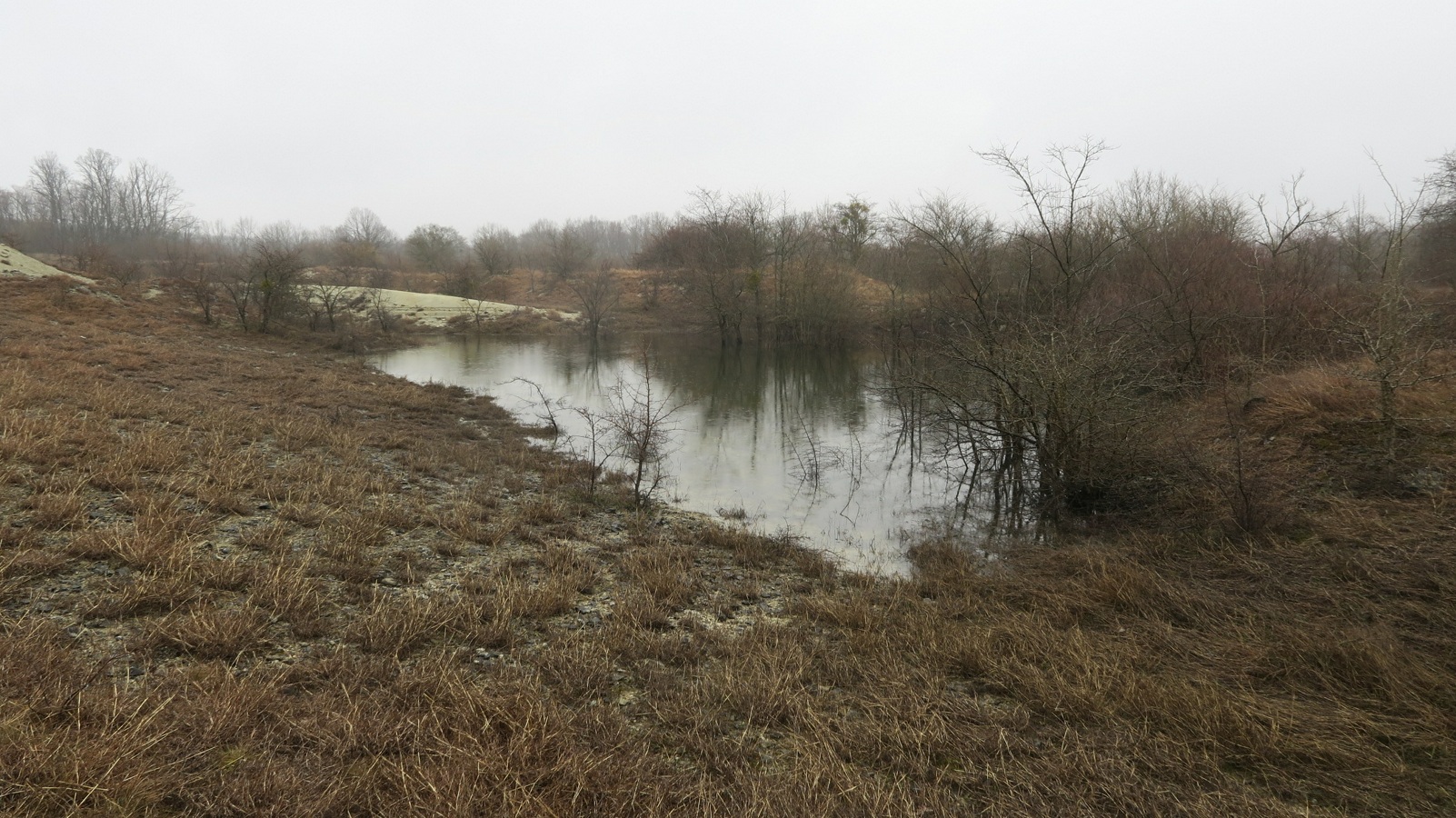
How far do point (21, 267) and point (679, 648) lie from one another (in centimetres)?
3762

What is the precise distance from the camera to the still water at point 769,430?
9109 mm

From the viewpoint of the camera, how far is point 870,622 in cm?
504

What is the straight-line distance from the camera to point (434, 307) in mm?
47062

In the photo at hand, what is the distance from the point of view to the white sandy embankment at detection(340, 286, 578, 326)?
147 feet

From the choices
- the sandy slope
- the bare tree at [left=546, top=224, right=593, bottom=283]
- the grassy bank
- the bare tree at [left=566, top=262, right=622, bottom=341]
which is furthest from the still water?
the bare tree at [left=546, top=224, right=593, bottom=283]

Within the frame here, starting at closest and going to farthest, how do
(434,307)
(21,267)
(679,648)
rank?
(679,648) < (21,267) < (434,307)

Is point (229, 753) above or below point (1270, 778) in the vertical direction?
above

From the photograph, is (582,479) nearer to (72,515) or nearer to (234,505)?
(234,505)

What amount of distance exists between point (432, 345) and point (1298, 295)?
35904 mm

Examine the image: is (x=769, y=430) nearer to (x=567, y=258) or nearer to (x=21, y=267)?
(x=21, y=267)

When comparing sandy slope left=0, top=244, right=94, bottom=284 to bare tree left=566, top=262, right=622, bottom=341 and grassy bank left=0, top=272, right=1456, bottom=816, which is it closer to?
bare tree left=566, top=262, right=622, bottom=341

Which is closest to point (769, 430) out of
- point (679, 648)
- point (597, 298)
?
point (679, 648)

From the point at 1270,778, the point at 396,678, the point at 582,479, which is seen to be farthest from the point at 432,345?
the point at 1270,778

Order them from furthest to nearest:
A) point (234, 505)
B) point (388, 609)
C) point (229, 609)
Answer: point (234, 505) → point (388, 609) → point (229, 609)
